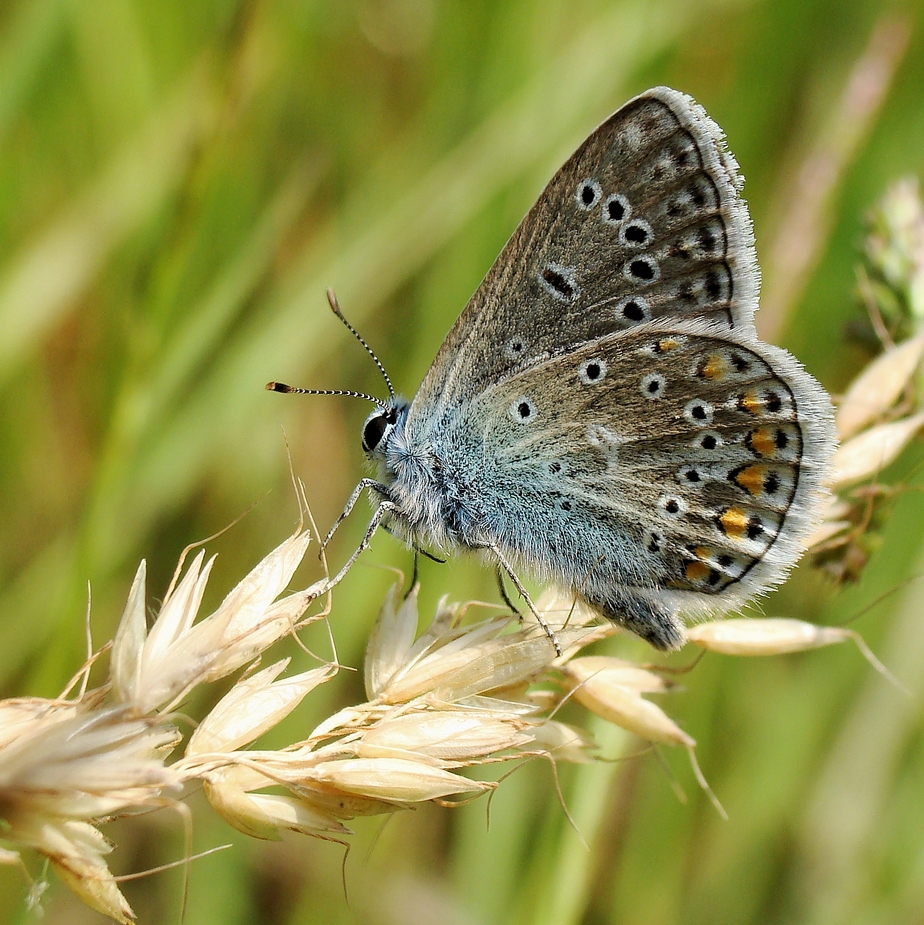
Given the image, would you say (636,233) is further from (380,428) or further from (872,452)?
(380,428)

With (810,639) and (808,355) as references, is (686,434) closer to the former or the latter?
(810,639)

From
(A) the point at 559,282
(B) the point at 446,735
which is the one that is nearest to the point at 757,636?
(B) the point at 446,735

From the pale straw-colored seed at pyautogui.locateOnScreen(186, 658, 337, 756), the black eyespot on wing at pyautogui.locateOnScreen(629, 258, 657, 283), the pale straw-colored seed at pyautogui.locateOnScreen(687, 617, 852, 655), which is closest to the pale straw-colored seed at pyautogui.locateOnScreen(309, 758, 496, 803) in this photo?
the pale straw-colored seed at pyautogui.locateOnScreen(186, 658, 337, 756)

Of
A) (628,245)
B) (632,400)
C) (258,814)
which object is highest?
(628,245)

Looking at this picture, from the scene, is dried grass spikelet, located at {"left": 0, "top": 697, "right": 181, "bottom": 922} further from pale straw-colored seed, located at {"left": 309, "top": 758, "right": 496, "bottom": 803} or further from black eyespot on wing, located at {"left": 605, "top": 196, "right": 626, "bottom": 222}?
black eyespot on wing, located at {"left": 605, "top": 196, "right": 626, "bottom": 222}

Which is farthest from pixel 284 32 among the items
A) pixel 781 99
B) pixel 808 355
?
pixel 808 355

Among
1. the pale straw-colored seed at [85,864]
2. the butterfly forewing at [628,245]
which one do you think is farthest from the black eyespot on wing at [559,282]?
the pale straw-colored seed at [85,864]
